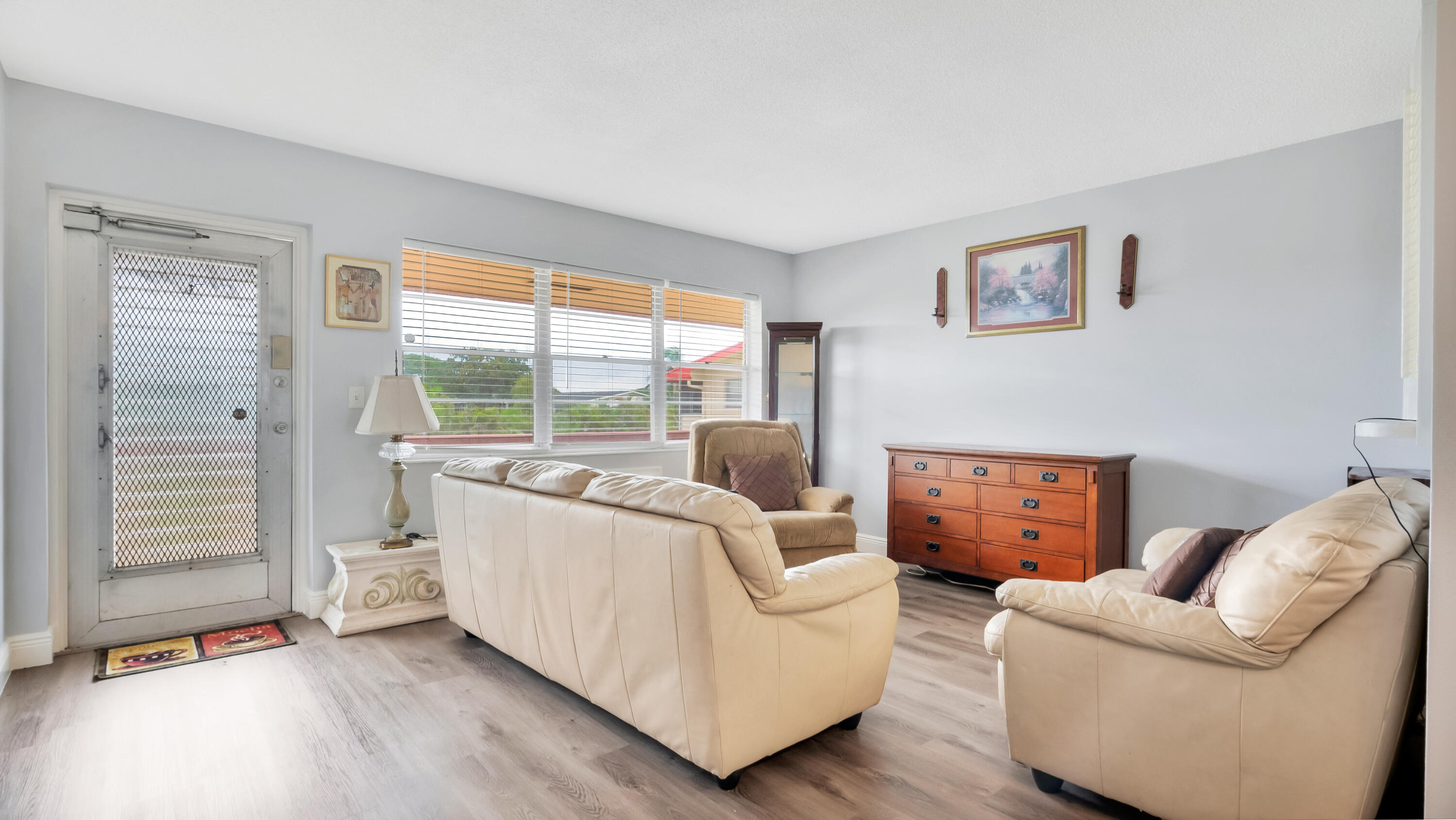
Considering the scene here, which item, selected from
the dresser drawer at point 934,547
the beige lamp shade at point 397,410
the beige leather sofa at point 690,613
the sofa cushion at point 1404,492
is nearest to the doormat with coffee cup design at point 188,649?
the beige lamp shade at point 397,410

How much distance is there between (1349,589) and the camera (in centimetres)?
148

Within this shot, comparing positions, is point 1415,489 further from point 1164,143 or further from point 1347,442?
point 1164,143

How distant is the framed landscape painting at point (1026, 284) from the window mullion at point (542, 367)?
2800 mm

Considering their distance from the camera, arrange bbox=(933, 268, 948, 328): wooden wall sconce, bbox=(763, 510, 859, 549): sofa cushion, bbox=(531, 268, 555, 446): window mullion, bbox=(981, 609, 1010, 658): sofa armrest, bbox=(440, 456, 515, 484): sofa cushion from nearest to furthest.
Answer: bbox=(981, 609, 1010, 658): sofa armrest, bbox=(440, 456, 515, 484): sofa cushion, bbox=(763, 510, 859, 549): sofa cushion, bbox=(531, 268, 555, 446): window mullion, bbox=(933, 268, 948, 328): wooden wall sconce

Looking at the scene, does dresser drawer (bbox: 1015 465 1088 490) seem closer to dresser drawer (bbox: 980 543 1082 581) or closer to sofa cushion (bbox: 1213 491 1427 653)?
dresser drawer (bbox: 980 543 1082 581)

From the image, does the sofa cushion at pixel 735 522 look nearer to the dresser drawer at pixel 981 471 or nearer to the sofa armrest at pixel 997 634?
the sofa armrest at pixel 997 634

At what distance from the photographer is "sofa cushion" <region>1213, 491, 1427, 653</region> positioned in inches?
58.6

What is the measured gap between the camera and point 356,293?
→ 3693 millimetres

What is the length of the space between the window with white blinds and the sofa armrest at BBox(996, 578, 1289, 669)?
324 centimetres

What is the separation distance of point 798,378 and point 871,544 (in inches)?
54.6

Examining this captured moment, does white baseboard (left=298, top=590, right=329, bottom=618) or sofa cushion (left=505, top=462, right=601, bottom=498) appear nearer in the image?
sofa cushion (left=505, top=462, right=601, bottom=498)

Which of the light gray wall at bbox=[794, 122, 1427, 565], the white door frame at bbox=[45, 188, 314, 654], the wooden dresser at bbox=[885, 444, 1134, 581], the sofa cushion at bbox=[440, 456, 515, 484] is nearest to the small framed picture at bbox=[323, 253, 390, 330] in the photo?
the white door frame at bbox=[45, 188, 314, 654]

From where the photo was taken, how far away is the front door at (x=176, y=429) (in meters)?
→ 3.11

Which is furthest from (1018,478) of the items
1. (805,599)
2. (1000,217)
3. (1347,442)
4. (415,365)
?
(415,365)
